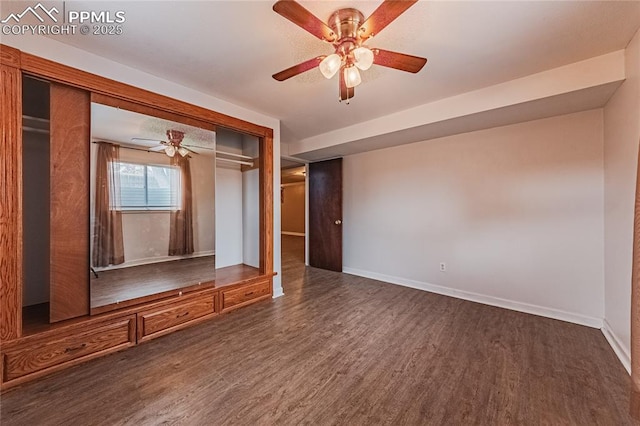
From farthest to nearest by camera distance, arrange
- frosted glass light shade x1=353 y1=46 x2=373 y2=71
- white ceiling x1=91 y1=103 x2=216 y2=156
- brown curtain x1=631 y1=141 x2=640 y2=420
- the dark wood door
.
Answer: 1. the dark wood door
2. white ceiling x1=91 y1=103 x2=216 y2=156
3. frosted glass light shade x1=353 y1=46 x2=373 y2=71
4. brown curtain x1=631 y1=141 x2=640 y2=420

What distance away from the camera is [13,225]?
70.7 inches

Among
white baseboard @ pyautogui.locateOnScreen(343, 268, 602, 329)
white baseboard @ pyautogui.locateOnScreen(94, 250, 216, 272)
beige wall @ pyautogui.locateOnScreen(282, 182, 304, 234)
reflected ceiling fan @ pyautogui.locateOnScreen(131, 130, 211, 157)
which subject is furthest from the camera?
beige wall @ pyautogui.locateOnScreen(282, 182, 304, 234)

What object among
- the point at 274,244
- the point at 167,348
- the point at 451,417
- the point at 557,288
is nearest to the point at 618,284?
the point at 557,288

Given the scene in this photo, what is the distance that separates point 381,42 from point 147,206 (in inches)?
104

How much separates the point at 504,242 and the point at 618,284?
1.06m

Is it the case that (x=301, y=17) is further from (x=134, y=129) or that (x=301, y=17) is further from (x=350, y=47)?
(x=134, y=129)

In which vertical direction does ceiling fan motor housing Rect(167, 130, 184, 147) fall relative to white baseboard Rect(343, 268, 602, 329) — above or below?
above

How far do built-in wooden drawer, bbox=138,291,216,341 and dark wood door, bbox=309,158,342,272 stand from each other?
268 centimetres

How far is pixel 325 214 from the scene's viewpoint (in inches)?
207

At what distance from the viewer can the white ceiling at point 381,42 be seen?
1614 millimetres

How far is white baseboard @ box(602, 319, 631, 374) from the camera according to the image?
77.2 inches

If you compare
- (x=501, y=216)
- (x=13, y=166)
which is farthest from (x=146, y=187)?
(x=501, y=216)

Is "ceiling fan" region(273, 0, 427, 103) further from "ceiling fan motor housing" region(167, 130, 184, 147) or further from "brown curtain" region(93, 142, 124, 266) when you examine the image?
"brown curtain" region(93, 142, 124, 266)

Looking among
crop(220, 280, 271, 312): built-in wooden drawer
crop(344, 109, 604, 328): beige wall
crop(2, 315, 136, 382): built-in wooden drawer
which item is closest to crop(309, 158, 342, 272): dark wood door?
crop(344, 109, 604, 328): beige wall
